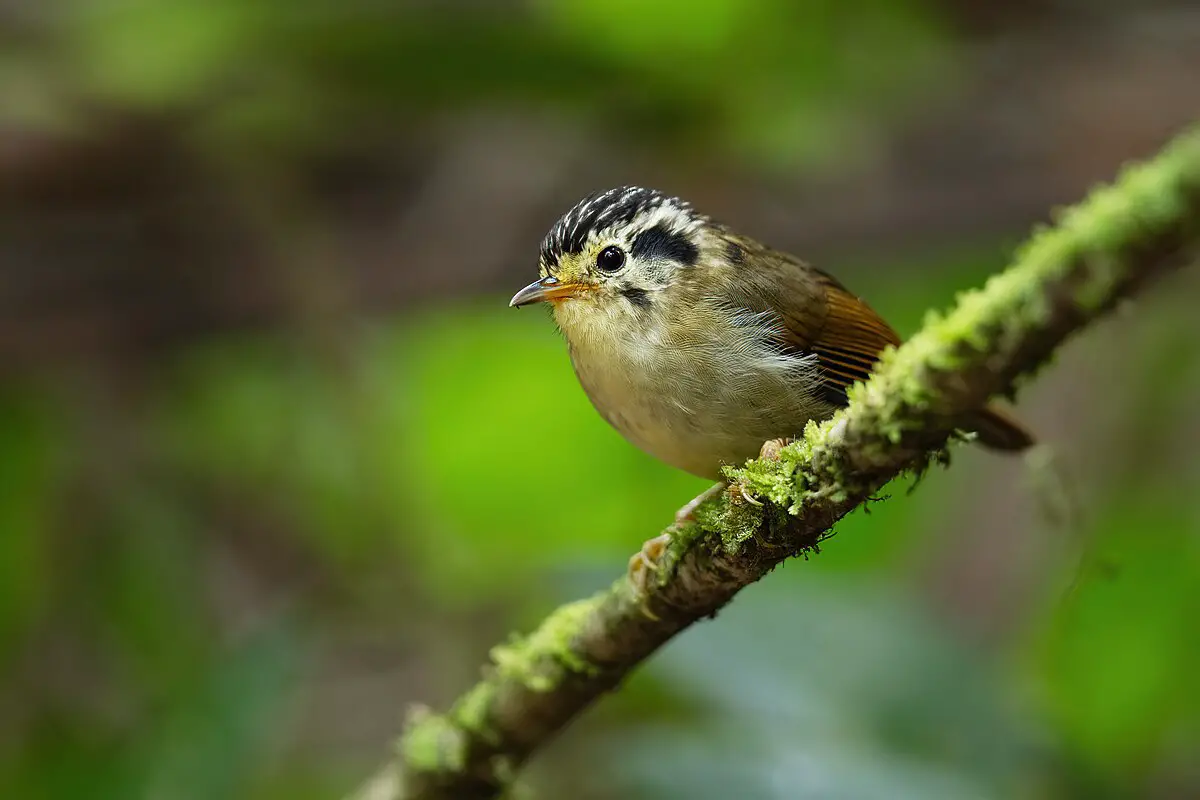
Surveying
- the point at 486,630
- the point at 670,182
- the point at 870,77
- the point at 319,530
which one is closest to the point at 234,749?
the point at 486,630

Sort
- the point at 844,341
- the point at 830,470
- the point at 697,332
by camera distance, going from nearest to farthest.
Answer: the point at 830,470, the point at 697,332, the point at 844,341

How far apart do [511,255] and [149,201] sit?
1.41m

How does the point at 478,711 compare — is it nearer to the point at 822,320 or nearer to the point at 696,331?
the point at 696,331

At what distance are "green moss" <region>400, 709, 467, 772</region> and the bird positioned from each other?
2.34 ft

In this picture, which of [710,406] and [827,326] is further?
[827,326]

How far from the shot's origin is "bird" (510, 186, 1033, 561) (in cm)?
272

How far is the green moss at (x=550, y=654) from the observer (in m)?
2.43

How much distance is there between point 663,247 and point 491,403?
8.48ft

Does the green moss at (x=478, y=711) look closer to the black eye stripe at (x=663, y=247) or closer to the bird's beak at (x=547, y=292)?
the bird's beak at (x=547, y=292)

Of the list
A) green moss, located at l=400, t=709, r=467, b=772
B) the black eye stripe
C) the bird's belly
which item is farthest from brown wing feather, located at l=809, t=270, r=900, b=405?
green moss, located at l=400, t=709, r=467, b=772

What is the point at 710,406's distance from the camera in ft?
8.84

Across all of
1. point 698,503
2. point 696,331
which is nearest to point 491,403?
point 696,331

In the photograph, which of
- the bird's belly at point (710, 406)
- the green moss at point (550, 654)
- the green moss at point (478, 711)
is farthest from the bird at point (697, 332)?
the green moss at point (478, 711)

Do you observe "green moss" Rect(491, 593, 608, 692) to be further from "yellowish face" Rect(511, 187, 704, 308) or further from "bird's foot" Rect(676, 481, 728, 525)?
"yellowish face" Rect(511, 187, 704, 308)
